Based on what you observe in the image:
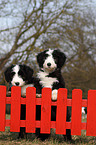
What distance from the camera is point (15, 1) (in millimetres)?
7867

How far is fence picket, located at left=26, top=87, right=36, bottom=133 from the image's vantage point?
9.70 feet

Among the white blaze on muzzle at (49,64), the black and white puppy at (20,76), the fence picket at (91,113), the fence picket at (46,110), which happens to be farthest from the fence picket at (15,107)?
the fence picket at (91,113)

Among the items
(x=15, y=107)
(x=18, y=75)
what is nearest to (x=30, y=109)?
(x=15, y=107)

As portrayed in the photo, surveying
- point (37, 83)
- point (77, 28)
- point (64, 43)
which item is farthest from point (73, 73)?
point (37, 83)

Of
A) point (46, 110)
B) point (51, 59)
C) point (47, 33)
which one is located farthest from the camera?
point (47, 33)

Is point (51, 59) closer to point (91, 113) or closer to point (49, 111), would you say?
point (49, 111)

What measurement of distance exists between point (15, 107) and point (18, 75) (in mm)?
466

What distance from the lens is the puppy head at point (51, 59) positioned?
305 centimetres

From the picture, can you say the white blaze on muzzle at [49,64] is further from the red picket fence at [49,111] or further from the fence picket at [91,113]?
the fence picket at [91,113]

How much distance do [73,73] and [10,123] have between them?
5589mm

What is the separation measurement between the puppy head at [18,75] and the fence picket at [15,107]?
95mm

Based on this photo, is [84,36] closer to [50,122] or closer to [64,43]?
[64,43]

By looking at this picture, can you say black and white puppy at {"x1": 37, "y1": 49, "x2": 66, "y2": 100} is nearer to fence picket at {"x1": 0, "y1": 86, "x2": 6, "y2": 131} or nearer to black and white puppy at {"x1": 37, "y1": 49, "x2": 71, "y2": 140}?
black and white puppy at {"x1": 37, "y1": 49, "x2": 71, "y2": 140}

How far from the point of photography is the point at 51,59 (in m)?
3.08
